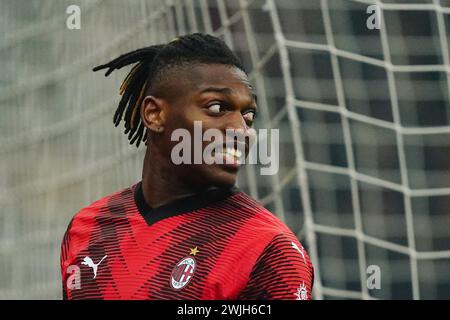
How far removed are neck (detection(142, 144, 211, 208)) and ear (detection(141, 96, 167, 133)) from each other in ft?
0.19

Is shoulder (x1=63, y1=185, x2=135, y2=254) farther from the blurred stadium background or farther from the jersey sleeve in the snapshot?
the blurred stadium background

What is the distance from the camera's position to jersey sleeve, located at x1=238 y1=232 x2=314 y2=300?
179cm

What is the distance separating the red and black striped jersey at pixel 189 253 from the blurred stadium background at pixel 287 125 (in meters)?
1.44

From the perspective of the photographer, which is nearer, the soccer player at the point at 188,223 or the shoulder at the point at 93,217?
the soccer player at the point at 188,223

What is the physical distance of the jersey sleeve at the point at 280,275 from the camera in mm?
1790

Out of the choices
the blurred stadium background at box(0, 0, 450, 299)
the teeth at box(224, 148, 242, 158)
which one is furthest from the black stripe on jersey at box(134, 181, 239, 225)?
the blurred stadium background at box(0, 0, 450, 299)

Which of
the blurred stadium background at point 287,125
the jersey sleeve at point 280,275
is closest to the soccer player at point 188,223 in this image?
the jersey sleeve at point 280,275

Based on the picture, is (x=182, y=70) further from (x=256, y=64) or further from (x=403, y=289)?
(x=403, y=289)

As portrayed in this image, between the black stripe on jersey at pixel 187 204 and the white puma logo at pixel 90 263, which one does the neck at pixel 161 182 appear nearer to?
the black stripe on jersey at pixel 187 204

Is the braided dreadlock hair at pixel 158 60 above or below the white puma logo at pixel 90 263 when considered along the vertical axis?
above

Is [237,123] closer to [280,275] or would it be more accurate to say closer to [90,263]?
[280,275]

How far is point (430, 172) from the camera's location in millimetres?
5551

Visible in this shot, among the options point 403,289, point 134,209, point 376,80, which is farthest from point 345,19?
point 134,209

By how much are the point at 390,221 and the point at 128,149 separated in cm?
188
